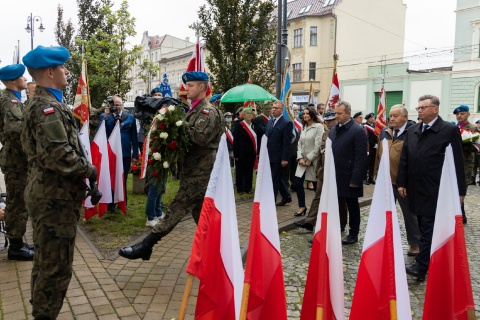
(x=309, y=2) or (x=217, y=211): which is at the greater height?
(x=309, y=2)

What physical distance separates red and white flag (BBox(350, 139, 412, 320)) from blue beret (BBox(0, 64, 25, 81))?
4492 mm

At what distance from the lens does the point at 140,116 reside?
661 cm

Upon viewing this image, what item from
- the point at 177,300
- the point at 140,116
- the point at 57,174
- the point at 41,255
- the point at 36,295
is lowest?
the point at 177,300

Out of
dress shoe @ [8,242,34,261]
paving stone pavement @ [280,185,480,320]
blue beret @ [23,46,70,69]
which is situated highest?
blue beret @ [23,46,70,69]

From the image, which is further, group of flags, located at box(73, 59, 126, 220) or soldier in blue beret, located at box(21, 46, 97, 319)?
group of flags, located at box(73, 59, 126, 220)

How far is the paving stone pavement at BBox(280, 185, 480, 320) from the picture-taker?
169 inches

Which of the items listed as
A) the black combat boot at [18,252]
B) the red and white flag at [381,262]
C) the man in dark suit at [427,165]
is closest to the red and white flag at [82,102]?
the black combat boot at [18,252]

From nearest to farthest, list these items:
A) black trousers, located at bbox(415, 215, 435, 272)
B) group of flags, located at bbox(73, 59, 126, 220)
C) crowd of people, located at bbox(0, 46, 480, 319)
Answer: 1. crowd of people, located at bbox(0, 46, 480, 319)
2. black trousers, located at bbox(415, 215, 435, 272)
3. group of flags, located at bbox(73, 59, 126, 220)

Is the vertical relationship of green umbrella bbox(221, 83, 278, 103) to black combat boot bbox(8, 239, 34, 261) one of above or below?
above

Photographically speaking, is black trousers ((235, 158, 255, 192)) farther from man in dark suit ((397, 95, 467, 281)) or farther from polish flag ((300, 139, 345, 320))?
polish flag ((300, 139, 345, 320))

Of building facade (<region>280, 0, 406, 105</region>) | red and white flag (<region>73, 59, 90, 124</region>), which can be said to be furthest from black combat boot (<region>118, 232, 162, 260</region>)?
building facade (<region>280, 0, 406, 105</region>)

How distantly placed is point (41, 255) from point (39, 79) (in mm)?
1336

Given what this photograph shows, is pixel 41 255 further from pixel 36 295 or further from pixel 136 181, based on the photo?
pixel 136 181

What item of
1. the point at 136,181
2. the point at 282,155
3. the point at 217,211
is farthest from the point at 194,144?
the point at 136,181
